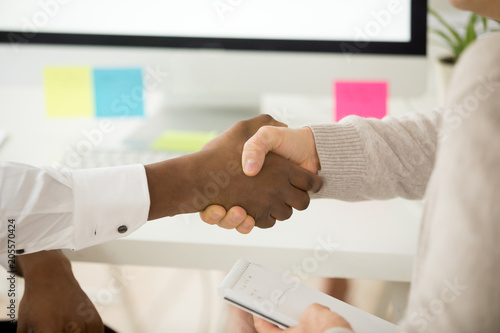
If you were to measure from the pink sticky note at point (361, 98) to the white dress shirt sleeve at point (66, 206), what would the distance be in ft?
1.43

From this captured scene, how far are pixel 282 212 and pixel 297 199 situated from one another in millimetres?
28

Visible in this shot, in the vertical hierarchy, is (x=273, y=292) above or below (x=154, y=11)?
below

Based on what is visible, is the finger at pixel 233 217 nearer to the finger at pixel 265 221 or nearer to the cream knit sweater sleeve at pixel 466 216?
the finger at pixel 265 221

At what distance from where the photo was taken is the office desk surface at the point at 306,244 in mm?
732

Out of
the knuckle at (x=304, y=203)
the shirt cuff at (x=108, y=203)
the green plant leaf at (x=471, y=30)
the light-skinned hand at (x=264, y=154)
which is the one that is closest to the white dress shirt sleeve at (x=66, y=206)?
the shirt cuff at (x=108, y=203)

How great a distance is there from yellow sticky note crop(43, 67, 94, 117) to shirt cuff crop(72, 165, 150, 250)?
0.37m

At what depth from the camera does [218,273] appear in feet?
2.73

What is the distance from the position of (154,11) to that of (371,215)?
50 cm

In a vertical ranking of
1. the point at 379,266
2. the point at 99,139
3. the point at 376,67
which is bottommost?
the point at 379,266

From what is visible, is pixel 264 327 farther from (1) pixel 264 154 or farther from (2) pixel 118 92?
(2) pixel 118 92

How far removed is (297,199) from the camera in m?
0.79

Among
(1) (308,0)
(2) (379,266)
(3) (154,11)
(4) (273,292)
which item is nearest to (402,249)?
(2) (379,266)

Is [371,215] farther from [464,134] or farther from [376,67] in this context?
[464,134]

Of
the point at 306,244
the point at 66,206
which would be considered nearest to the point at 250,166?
the point at 306,244
